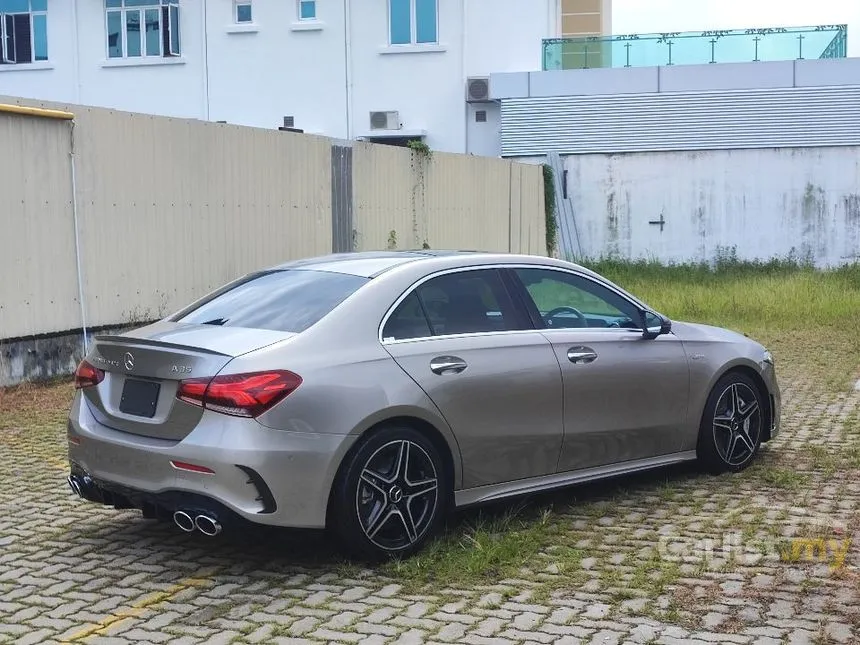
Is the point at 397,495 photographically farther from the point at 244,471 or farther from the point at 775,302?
the point at 775,302

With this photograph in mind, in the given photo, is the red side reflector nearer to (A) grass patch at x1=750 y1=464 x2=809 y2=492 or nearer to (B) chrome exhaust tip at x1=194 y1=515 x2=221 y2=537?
(B) chrome exhaust tip at x1=194 y1=515 x2=221 y2=537

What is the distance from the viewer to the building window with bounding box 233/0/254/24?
3406cm

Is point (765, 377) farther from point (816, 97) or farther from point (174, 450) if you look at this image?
point (816, 97)

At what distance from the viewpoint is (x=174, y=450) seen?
5.32 m

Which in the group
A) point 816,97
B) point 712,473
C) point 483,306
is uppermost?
point 816,97

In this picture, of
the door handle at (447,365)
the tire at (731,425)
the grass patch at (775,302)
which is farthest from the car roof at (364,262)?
the grass patch at (775,302)

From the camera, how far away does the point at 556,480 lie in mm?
6422

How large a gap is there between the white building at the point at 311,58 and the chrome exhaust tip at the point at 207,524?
28.2 meters

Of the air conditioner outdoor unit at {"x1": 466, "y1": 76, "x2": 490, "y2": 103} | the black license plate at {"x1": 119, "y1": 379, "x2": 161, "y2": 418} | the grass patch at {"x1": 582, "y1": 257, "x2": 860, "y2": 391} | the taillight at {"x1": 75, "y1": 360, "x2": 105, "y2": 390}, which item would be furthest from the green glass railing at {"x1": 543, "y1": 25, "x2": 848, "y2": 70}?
the black license plate at {"x1": 119, "y1": 379, "x2": 161, "y2": 418}

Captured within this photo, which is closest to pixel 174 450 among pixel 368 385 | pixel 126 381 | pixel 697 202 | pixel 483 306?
pixel 126 381

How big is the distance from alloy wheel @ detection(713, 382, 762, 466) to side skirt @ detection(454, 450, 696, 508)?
0.26m

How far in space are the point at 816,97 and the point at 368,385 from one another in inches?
1026

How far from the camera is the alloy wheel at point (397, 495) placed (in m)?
5.49

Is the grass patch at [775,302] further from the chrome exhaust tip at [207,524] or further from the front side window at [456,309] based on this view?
the chrome exhaust tip at [207,524]
